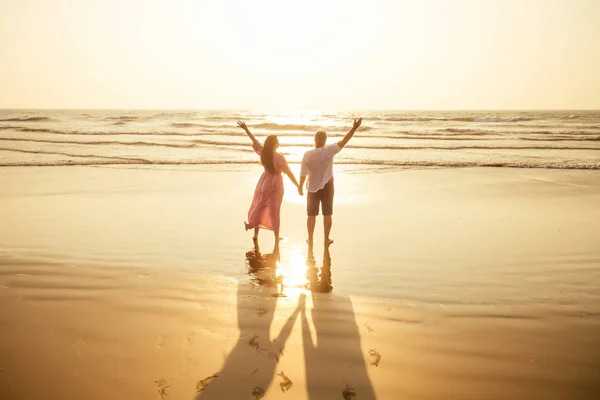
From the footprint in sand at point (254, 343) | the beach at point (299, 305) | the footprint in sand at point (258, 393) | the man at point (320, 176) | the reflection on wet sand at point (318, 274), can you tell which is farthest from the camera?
the man at point (320, 176)

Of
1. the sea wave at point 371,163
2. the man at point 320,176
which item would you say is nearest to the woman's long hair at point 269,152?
the man at point 320,176

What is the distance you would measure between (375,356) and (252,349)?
108 cm

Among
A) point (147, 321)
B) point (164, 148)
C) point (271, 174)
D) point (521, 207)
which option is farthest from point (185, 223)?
point (164, 148)

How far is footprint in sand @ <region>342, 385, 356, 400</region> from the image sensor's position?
3.44m

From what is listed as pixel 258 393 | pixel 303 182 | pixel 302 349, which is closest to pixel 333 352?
pixel 302 349

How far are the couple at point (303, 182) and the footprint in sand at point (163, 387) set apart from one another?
405cm

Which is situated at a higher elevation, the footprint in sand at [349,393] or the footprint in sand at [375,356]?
the footprint in sand at [375,356]

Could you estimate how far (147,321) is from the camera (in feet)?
15.3

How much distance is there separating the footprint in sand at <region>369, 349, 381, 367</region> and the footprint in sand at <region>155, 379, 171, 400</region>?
1.66m

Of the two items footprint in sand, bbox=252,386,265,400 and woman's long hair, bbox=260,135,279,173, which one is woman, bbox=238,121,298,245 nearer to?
woman's long hair, bbox=260,135,279,173

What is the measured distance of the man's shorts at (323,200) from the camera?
762cm

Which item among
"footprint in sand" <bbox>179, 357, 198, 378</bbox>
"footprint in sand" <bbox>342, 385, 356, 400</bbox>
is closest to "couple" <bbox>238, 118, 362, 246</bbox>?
"footprint in sand" <bbox>179, 357, 198, 378</bbox>

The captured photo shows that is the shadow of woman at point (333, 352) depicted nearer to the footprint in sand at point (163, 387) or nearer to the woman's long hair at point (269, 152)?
the footprint in sand at point (163, 387)

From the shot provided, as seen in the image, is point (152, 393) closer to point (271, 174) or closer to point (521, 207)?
point (271, 174)
